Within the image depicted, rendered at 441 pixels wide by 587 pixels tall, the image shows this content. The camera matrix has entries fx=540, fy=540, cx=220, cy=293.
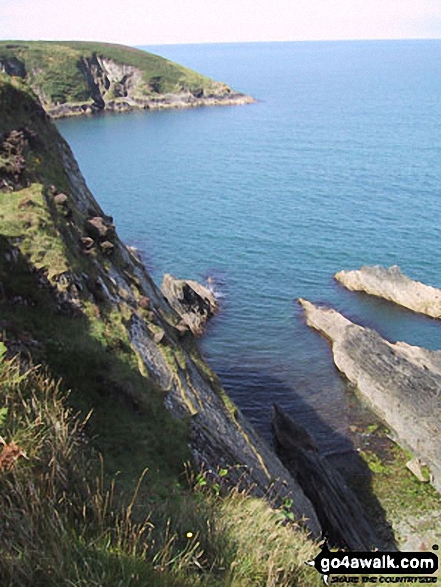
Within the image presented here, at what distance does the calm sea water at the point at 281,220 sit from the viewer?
1832 inches

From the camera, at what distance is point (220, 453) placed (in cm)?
1964

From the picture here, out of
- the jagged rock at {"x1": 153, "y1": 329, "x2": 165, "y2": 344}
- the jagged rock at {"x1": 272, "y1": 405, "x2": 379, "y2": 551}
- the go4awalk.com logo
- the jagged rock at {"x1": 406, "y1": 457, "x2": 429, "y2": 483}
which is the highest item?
the jagged rock at {"x1": 153, "y1": 329, "x2": 165, "y2": 344}

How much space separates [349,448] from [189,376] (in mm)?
16381

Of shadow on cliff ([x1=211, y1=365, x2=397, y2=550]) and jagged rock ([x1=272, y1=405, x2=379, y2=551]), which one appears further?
shadow on cliff ([x1=211, y1=365, x2=397, y2=550])

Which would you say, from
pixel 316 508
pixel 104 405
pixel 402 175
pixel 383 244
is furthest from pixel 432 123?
pixel 104 405

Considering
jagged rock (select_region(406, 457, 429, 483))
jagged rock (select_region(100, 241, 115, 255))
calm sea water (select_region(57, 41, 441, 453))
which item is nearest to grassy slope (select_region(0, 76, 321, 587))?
jagged rock (select_region(100, 241, 115, 255))

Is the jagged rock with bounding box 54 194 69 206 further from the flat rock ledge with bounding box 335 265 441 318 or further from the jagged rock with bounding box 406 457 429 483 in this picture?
the flat rock ledge with bounding box 335 265 441 318

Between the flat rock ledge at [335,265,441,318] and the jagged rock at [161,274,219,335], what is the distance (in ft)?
52.6

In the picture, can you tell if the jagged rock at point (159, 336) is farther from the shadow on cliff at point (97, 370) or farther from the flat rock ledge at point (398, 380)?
the flat rock ledge at point (398, 380)

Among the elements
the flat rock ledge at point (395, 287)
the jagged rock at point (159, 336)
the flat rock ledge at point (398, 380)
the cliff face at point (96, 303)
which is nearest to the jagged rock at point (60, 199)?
the cliff face at point (96, 303)

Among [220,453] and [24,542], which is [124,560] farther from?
[220,453]

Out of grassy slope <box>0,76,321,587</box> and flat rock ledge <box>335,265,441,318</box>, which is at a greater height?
grassy slope <box>0,76,321,587</box>

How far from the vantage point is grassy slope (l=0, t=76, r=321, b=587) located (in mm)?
7016

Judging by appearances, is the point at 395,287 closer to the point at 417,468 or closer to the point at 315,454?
the point at 417,468
